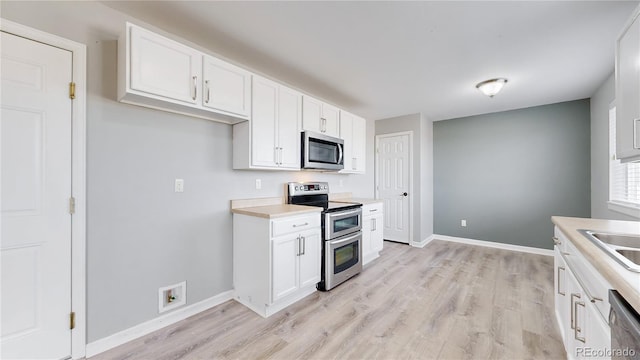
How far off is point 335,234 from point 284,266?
0.73 metres

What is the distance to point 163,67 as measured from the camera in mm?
1766

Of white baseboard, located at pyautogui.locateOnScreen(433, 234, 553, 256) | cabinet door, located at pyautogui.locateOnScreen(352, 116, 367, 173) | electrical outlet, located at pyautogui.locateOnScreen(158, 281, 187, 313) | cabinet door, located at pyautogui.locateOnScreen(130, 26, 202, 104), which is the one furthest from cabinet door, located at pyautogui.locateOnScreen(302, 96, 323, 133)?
white baseboard, located at pyautogui.locateOnScreen(433, 234, 553, 256)

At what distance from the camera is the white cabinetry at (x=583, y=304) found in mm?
990

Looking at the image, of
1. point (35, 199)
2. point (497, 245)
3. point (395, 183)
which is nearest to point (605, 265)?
point (35, 199)

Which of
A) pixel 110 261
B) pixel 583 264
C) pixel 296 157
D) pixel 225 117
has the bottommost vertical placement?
pixel 110 261

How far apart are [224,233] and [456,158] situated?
4.32 metres

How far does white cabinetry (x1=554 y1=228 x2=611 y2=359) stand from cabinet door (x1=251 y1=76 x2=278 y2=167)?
2.29m

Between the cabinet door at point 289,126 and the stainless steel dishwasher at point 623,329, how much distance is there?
92.1 inches

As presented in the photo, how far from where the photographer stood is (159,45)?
174cm

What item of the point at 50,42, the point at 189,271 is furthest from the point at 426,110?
the point at 50,42

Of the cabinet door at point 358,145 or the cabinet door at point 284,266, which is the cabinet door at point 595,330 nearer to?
the cabinet door at point 284,266

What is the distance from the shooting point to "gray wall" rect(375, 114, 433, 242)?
4438 mm

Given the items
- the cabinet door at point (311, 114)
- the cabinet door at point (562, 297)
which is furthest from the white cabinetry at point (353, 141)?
the cabinet door at point (562, 297)

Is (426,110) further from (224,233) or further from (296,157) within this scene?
(224,233)
